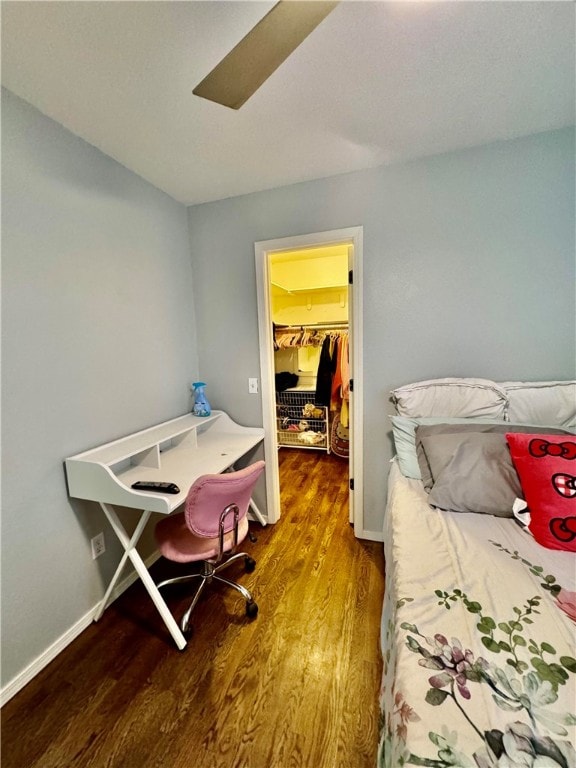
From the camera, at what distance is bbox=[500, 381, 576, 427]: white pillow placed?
152cm

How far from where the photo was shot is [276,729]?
109cm

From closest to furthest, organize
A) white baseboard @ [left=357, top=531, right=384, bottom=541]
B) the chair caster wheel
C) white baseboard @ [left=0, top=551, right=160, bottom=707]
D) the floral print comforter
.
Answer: the floral print comforter < white baseboard @ [left=0, top=551, right=160, bottom=707] < the chair caster wheel < white baseboard @ [left=357, top=531, right=384, bottom=541]

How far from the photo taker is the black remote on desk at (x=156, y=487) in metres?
1.36

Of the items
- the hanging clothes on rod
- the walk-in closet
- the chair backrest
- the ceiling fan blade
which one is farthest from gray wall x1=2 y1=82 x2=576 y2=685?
the hanging clothes on rod

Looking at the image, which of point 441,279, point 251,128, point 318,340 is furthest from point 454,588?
point 318,340

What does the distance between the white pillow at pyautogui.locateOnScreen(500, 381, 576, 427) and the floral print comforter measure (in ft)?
2.29

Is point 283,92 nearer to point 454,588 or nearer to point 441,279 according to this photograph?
point 441,279

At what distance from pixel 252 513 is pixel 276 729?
1364 mm

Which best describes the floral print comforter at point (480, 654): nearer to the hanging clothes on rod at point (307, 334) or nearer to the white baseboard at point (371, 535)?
the white baseboard at point (371, 535)

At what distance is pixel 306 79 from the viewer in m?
1.22

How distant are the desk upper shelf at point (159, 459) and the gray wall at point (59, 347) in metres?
0.11

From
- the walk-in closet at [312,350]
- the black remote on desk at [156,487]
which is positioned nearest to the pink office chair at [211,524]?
the black remote on desk at [156,487]

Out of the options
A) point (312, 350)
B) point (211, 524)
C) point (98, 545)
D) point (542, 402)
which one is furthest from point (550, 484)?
point (312, 350)

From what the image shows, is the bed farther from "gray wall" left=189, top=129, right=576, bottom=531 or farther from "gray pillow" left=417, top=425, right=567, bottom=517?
"gray wall" left=189, top=129, right=576, bottom=531
